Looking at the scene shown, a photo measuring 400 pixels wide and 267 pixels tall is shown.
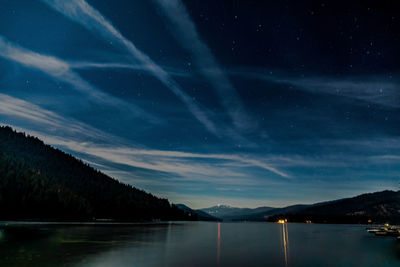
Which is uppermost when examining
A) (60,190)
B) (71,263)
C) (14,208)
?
(60,190)

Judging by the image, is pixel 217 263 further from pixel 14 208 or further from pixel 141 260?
pixel 14 208

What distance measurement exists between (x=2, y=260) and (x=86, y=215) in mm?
164460

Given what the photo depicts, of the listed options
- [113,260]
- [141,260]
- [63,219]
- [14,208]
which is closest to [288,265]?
[141,260]

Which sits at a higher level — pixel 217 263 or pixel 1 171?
pixel 1 171

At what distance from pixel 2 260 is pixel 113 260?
884 cm

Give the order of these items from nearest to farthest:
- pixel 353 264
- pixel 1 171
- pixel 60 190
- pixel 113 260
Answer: pixel 113 260
pixel 353 264
pixel 1 171
pixel 60 190

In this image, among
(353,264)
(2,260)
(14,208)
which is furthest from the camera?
(14,208)

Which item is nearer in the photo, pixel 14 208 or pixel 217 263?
pixel 217 263

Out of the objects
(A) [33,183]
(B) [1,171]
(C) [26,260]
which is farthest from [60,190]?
(C) [26,260]

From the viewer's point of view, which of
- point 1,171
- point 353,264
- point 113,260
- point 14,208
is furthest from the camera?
point 1,171

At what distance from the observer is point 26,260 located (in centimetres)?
2816

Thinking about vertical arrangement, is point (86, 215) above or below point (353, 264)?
above

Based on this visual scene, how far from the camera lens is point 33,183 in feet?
525

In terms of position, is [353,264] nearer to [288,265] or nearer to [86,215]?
[288,265]
